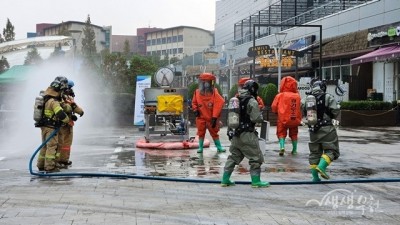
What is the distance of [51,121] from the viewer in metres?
10.7

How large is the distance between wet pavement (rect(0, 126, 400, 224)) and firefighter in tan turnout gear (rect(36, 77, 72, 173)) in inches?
14.4

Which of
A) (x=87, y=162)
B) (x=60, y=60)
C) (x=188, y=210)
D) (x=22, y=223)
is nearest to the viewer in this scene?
(x=22, y=223)

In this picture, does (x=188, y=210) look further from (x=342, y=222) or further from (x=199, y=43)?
(x=199, y=43)

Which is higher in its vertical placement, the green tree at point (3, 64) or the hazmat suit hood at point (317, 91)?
the green tree at point (3, 64)

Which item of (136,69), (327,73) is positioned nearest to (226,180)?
(136,69)

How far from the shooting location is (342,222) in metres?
6.50

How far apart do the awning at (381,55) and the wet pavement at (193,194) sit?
11500mm

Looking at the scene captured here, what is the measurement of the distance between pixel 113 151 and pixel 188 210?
→ 7.41 m

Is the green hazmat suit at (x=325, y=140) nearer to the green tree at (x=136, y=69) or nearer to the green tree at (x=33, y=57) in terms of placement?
the green tree at (x=136, y=69)

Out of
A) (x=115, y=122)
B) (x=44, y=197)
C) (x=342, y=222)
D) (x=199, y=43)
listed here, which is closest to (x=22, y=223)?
(x=44, y=197)

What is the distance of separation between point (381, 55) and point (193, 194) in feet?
60.1

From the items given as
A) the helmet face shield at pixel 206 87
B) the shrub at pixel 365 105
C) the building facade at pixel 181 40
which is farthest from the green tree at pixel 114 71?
the building facade at pixel 181 40

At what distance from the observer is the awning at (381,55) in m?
23.9

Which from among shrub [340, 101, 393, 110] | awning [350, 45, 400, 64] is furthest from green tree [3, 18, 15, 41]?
shrub [340, 101, 393, 110]
